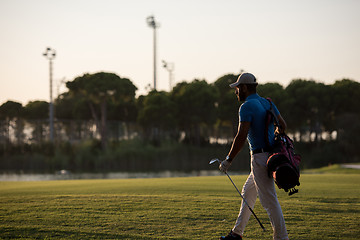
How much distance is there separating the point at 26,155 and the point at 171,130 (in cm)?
2083

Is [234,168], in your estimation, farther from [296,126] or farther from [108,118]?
[108,118]

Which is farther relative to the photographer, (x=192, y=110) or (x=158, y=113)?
(x=192, y=110)

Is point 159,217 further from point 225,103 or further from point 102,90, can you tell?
point 102,90

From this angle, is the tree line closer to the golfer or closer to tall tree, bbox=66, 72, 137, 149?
tall tree, bbox=66, 72, 137, 149

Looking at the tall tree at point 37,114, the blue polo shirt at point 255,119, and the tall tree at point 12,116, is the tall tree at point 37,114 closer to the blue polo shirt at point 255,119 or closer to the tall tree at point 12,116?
the tall tree at point 12,116

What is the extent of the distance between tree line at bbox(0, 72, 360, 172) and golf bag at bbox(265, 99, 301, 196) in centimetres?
5809

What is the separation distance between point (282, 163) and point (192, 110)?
6538cm

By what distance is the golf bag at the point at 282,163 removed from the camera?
21.9ft

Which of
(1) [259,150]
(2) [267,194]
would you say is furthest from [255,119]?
(2) [267,194]

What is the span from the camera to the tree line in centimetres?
6906

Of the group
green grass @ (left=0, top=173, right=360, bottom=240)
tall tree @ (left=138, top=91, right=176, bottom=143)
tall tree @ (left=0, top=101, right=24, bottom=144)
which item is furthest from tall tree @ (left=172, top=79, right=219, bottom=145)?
green grass @ (left=0, top=173, right=360, bottom=240)

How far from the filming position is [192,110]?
72000 millimetres

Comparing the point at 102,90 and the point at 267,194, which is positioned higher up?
the point at 102,90

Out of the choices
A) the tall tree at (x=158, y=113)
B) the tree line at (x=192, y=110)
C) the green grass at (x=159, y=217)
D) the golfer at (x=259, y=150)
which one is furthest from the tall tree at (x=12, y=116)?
the golfer at (x=259, y=150)
